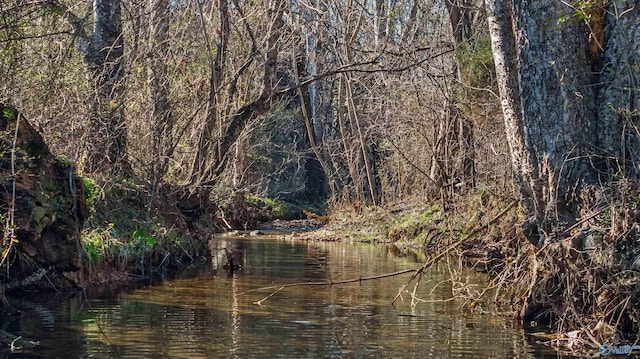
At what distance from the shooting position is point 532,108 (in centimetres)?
992

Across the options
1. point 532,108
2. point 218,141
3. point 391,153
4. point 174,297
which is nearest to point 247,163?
point 391,153

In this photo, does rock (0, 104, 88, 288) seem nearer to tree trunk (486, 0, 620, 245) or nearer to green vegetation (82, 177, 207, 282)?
green vegetation (82, 177, 207, 282)

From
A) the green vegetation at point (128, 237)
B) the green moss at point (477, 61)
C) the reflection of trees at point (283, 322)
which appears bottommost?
the reflection of trees at point (283, 322)

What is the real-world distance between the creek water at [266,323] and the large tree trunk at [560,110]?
1505 millimetres

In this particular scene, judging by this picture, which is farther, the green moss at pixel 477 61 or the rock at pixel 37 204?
the green moss at pixel 477 61

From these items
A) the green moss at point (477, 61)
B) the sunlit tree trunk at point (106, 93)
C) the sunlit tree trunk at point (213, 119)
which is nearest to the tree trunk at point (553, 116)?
the green moss at point (477, 61)

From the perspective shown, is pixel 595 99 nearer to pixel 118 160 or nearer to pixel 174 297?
pixel 174 297

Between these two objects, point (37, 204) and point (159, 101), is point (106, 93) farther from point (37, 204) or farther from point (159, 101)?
point (37, 204)

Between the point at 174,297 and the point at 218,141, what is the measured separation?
680cm

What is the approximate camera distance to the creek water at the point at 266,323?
8070 millimetres

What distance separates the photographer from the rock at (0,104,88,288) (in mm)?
10234

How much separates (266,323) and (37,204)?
11.3 feet

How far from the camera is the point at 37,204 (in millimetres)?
10836

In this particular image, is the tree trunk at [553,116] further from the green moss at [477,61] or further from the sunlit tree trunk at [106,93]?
the sunlit tree trunk at [106,93]
